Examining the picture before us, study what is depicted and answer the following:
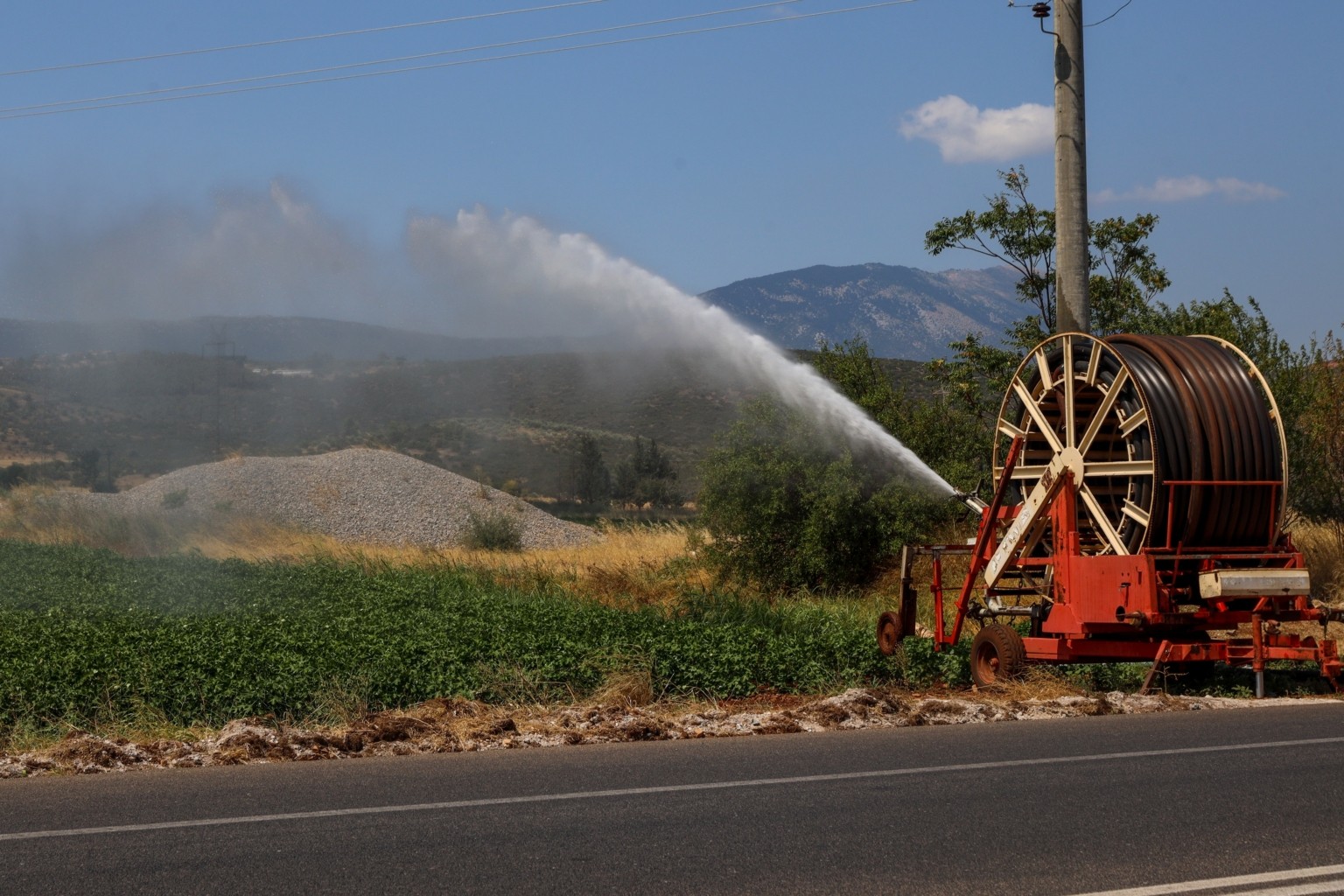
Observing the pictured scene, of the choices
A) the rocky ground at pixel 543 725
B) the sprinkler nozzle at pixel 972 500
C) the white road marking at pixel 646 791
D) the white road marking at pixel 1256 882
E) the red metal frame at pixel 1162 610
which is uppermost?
the sprinkler nozzle at pixel 972 500

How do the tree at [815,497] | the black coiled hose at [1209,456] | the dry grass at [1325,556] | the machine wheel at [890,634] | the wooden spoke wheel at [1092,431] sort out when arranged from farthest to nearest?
the tree at [815,497] < the dry grass at [1325,556] < the machine wheel at [890,634] < the wooden spoke wheel at [1092,431] < the black coiled hose at [1209,456]

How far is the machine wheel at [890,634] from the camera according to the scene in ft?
47.2

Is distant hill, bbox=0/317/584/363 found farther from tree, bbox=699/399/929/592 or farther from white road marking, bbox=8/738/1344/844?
white road marking, bbox=8/738/1344/844

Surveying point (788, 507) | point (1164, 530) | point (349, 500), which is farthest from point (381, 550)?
point (1164, 530)

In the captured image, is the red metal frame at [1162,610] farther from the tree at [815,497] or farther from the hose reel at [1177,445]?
the tree at [815,497]

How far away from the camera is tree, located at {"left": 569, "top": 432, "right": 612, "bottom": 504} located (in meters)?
70.9

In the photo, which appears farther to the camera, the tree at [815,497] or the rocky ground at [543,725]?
the tree at [815,497]

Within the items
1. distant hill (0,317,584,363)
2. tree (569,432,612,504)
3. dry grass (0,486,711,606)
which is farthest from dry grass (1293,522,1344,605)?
distant hill (0,317,584,363)

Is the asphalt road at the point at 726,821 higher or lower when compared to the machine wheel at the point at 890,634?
lower

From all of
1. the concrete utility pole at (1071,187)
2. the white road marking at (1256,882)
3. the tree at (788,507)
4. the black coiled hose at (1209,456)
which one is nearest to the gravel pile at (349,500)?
the tree at (788,507)

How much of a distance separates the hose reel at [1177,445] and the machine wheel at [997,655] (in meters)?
1.02

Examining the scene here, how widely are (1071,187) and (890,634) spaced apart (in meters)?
6.24

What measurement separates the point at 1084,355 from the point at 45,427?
78725 mm

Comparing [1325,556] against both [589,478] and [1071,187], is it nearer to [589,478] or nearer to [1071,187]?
[1071,187]
